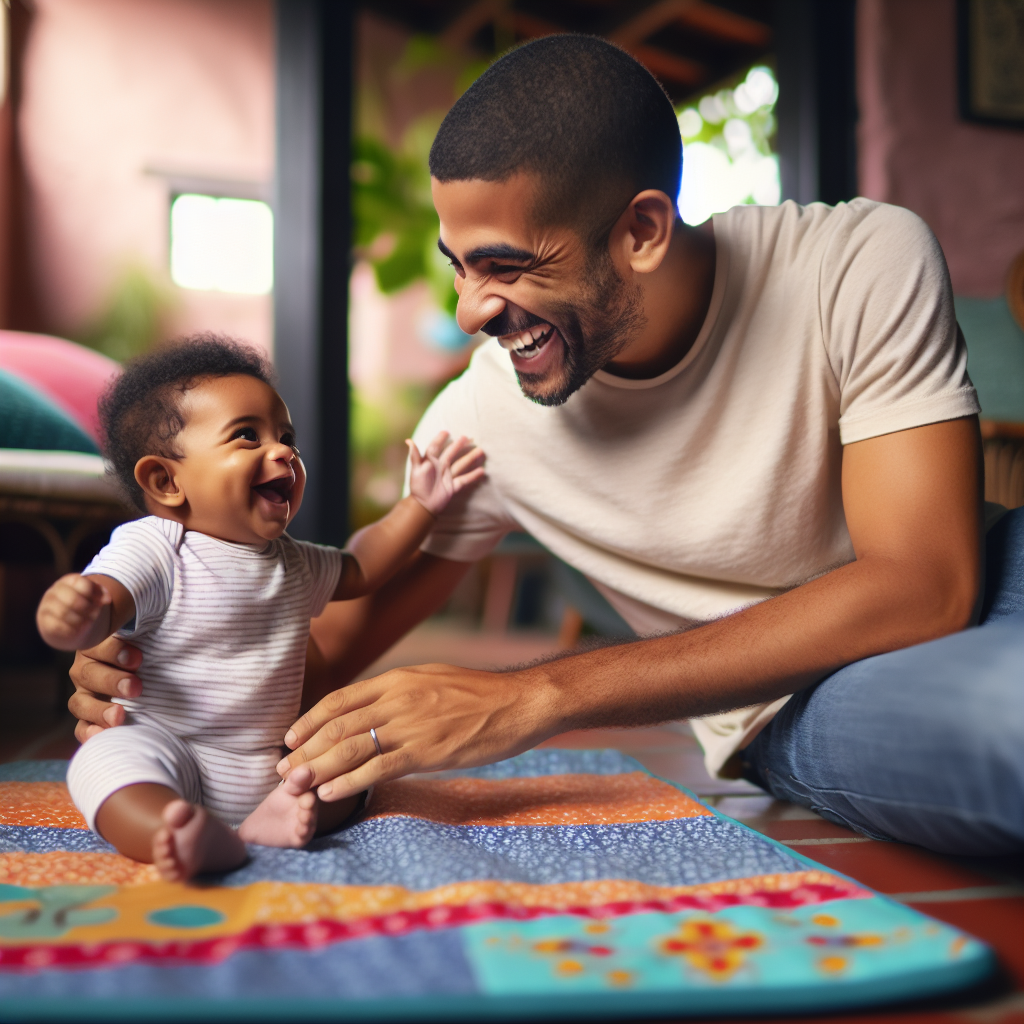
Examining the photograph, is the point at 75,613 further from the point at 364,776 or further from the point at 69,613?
the point at 364,776

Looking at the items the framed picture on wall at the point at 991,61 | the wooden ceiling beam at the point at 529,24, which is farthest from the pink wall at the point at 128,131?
the framed picture on wall at the point at 991,61

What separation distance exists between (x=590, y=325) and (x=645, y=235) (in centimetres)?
14

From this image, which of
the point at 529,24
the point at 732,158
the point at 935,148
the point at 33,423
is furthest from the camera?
the point at 529,24

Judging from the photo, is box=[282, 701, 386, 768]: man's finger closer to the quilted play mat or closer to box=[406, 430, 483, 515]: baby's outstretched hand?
the quilted play mat

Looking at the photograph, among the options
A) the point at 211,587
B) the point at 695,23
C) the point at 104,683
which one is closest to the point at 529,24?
the point at 695,23

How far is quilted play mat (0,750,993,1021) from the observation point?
652mm

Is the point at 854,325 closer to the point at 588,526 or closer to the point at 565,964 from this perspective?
the point at 588,526

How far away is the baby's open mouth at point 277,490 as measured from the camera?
1127 millimetres

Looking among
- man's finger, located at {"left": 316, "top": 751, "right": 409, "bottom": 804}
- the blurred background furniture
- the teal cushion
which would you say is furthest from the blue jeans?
the teal cushion

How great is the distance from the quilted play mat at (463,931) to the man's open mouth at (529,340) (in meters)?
0.62

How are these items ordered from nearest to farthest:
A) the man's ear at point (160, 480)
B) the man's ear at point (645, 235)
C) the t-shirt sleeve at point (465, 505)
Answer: the man's ear at point (160, 480), the man's ear at point (645, 235), the t-shirt sleeve at point (465, 505)

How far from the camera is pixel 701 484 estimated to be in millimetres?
1306

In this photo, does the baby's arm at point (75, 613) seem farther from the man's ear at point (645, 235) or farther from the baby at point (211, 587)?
the man's ear at point (645, 235)

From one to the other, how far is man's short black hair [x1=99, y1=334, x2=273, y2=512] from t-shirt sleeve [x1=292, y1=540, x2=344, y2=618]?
0.21 meters
